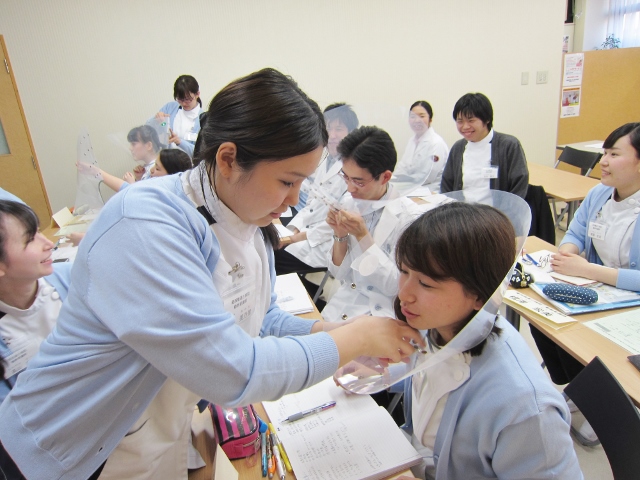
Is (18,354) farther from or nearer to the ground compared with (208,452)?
farther from the ground

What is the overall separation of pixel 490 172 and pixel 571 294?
5.84 ft

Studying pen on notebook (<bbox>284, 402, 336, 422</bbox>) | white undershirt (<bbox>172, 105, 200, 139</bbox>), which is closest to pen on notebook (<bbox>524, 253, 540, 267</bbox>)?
pen on notebook (<bbox>284, 402, 336, 422</bbox>)

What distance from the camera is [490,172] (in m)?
3.22

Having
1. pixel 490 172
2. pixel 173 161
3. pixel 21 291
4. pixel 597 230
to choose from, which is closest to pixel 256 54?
pixel 173 161

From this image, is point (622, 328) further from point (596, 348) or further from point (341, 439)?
point (341, 439)

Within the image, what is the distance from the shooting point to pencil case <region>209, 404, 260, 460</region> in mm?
966

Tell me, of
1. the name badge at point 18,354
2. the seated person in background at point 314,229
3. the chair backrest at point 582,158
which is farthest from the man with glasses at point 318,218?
the chair backrest at point 582,158

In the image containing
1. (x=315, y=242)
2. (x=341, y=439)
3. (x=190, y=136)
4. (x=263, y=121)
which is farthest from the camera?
(x=190, y=136)

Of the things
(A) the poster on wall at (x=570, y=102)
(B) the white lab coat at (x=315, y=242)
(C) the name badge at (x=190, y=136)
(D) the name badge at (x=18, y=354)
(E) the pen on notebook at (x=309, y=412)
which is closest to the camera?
(E) the pen on notebook at (x=309, y=412)

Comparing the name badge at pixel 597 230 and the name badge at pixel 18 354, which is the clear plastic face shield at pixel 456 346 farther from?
the name badge at pixel 597 230

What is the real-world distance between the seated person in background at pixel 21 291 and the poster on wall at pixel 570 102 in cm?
619

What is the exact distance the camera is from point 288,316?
121cm

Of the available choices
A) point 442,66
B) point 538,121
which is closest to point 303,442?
point 442,66

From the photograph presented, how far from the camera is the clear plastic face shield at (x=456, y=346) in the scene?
75 cm
